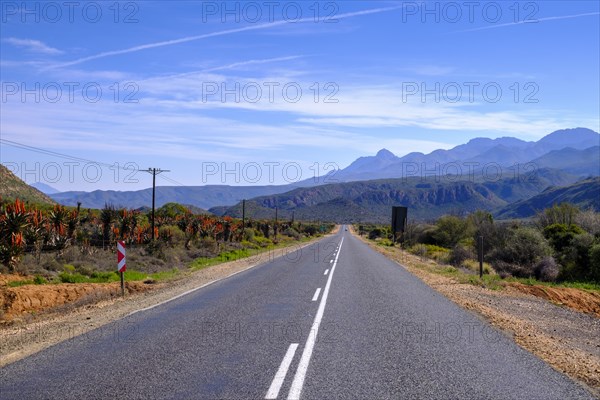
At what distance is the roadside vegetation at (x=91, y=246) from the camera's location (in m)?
22.0

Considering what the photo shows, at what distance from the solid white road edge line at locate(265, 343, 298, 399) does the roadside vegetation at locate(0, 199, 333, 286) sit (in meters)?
13.6

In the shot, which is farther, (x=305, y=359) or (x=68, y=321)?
(x=68, y=321)

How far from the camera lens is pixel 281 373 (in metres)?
7.13

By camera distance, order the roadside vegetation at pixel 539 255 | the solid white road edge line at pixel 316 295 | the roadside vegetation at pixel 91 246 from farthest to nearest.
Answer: the roadside vegetation at pixel 539 255, the roadside vegetation at pixel 91 246, the solid white road edge line at pixel 316 295

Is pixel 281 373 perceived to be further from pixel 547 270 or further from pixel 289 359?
pixel 547 270

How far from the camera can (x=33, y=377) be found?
700cm

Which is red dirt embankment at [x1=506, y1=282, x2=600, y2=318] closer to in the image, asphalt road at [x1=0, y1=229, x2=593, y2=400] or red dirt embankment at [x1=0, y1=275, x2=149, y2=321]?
asphalt road at [x1=0, y1=229, x2=593, y2=400]

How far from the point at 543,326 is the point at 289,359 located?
23.8 feet

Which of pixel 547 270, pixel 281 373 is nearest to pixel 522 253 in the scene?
pixel 547 270

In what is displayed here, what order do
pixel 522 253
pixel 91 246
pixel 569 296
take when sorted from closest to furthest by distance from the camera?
pixel 569 296 → pixel 91 246 → pixel 522 253

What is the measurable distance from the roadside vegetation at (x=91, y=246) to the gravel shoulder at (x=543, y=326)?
38.8 feet

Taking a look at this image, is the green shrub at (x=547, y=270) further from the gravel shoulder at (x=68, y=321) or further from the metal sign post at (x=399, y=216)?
the metal sign post at (x=399, y=216)

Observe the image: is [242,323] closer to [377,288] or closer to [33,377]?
[33,377]

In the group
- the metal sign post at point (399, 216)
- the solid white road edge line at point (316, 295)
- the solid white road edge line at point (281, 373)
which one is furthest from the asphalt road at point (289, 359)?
the metal sign post at point (399, 216)
